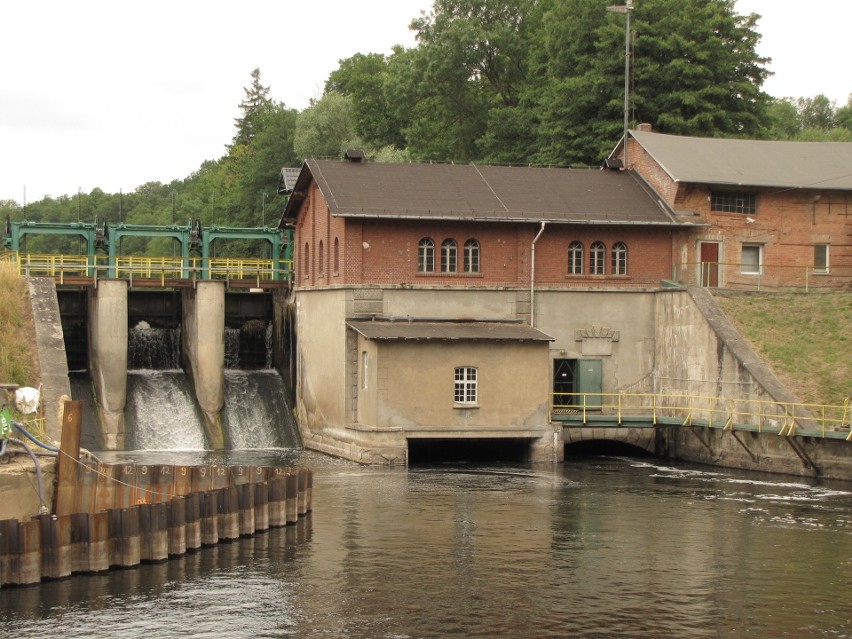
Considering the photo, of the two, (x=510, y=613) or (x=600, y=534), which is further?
(x=600, y=534)

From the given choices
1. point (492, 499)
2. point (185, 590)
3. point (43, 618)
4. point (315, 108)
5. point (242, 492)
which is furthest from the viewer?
point (315, 108)

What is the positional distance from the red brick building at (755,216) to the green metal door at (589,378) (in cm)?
466

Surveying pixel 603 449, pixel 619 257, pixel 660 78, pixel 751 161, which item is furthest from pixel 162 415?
pixel 660 78

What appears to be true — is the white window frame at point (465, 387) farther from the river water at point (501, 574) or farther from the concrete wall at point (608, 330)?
the river water at point (501, 574)

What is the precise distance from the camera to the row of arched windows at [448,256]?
43719mm

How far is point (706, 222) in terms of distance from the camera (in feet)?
153

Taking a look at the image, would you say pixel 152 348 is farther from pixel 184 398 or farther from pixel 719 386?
pixel 719 386

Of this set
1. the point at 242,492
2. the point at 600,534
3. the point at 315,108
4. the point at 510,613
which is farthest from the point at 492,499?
the point at 315,108

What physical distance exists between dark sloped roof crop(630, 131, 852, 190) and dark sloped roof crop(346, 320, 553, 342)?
8933 millimetres

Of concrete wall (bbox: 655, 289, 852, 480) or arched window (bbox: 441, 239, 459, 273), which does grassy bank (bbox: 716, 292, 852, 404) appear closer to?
concrete wall (bbox: 655, 289, 852, 480)

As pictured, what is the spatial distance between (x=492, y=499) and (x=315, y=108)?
54564 millimetres

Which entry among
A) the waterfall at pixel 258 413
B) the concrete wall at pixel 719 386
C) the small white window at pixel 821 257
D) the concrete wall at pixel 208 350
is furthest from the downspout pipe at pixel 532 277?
the concrete wall at pixel 208 350

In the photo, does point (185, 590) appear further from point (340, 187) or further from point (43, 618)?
point (340, 187)

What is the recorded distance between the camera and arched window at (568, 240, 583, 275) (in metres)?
45.2
